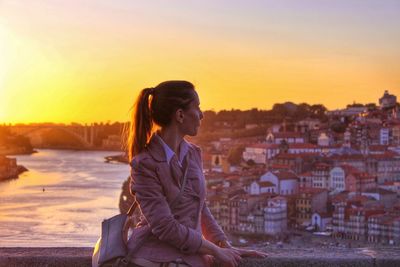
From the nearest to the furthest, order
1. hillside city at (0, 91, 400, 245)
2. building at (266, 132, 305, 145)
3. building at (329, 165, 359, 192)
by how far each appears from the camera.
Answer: hillside city at (0, 91, 400, 245)
building at (329, 165, 359, 192)
building at (266, 132, 305, 145)

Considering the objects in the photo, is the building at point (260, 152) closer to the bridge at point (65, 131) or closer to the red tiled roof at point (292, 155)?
the red tiled roof at point (292, 155)

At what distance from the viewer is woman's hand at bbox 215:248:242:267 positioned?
31.9 inches

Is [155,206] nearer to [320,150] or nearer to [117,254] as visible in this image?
[117,254]

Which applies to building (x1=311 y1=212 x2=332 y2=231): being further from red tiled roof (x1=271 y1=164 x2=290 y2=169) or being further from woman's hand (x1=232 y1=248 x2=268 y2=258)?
woman's hand (x1=232 y1=248 x2=268 y2=258)

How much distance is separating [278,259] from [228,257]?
10 cm

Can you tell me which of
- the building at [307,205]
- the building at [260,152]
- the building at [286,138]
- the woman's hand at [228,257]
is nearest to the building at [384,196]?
the building at [307,205]

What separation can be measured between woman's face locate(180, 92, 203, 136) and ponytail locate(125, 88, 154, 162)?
35mm

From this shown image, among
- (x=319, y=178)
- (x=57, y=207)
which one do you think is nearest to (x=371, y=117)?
(x=319, y=178)

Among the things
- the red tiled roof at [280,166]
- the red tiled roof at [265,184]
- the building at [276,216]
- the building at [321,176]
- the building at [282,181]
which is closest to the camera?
the building at [276,216]

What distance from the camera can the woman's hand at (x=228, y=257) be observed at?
0.81 meters

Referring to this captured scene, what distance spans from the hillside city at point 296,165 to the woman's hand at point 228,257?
6982 mm

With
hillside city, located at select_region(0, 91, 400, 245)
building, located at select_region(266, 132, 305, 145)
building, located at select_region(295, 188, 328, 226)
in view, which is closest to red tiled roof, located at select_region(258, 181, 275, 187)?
hillside city, located at select_region(0, 91, 400, 245)

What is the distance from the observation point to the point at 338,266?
2.93 feet

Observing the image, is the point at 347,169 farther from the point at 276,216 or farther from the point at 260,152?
the point at 260,152
